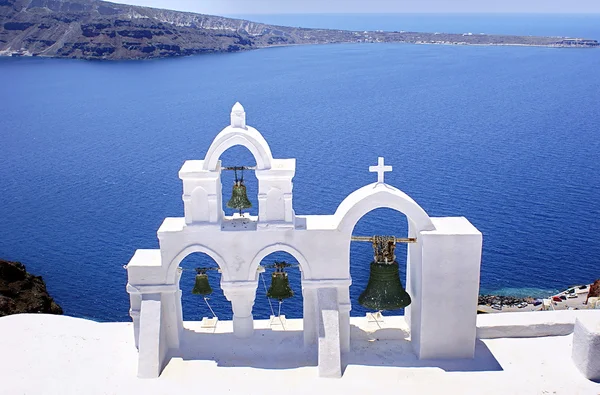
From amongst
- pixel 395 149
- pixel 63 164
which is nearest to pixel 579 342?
pixel 395 149

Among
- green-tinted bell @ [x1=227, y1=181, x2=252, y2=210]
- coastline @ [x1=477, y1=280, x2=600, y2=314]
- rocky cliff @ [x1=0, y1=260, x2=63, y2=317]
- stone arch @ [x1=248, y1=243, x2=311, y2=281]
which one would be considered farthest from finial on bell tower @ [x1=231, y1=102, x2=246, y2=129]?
coastline @ [x1=477, y1=280, x2=600, y2=314]

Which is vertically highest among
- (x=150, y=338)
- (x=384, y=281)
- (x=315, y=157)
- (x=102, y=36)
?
(x=102, y=36)

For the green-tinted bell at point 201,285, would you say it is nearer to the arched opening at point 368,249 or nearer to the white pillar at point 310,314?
the white pillar at point 310,314

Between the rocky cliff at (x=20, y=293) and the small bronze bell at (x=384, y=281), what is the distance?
1574cm

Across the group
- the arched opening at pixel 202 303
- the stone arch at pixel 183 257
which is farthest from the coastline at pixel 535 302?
the stone arch at pixel 183 257

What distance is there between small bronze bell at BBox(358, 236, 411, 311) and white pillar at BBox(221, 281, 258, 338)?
8.37ft

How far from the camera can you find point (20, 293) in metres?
27.8

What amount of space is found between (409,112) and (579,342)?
69.6m

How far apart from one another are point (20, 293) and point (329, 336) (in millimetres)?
18451

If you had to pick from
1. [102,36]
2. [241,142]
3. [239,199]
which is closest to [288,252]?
[239,199]

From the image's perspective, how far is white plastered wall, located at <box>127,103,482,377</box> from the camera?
1431cm

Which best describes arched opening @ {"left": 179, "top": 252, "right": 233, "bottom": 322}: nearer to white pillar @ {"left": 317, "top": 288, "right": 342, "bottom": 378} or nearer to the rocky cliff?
the rocky cliff

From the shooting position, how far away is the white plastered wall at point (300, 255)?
47.0ft

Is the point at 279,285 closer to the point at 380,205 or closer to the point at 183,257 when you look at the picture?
the point at 183,257
